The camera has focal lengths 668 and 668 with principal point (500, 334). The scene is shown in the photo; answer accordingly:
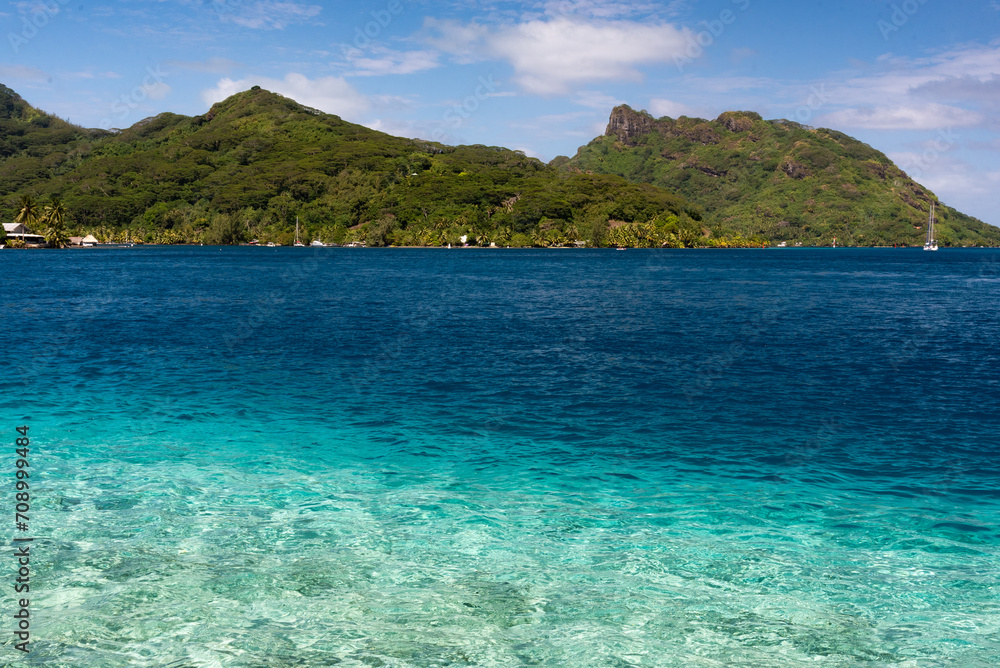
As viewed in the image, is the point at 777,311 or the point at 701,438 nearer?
the point at 701,438

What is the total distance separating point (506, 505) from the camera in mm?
18062

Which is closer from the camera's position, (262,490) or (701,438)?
(262,490)

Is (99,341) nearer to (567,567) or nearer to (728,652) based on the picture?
(567,567)

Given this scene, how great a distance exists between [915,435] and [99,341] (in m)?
49.0

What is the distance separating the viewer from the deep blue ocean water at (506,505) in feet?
38.9

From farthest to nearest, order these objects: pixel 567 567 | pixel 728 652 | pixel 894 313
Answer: pixel 894 313 → pixel 567 567 → pixel 728 652

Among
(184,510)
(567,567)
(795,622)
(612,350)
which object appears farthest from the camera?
(612,350)

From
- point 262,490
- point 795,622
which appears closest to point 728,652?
point 795,622

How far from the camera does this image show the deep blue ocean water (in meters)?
11.9

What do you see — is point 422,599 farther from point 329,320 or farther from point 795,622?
point 329,320

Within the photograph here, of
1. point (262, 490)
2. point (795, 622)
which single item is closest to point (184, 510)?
point (262, 490)

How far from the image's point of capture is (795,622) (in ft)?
40.6

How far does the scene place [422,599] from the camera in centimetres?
1298

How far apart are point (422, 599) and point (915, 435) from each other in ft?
68.8
